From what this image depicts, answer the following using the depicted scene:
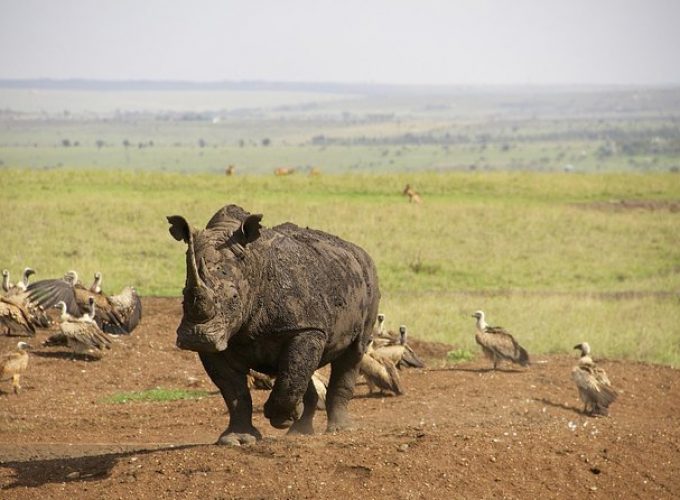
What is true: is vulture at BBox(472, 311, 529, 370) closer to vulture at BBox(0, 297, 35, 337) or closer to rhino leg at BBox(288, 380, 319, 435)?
rhino leg at BBox(288, 380, 319, 435)

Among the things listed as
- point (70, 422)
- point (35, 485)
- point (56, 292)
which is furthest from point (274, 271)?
point (56, 292)

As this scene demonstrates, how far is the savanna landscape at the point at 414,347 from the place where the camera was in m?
11.0

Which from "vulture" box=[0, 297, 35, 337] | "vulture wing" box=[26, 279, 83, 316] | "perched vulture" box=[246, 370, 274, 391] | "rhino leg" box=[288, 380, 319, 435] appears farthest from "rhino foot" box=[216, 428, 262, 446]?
"vulture wing" box=[26, 279, 83, 316]

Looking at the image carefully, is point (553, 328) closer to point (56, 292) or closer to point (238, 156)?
point (56, 292)

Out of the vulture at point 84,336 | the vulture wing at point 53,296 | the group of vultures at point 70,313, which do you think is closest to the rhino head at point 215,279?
the group of vultures at point 70,313

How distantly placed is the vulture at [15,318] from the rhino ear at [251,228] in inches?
397

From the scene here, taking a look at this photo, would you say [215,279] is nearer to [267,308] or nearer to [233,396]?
[267,308]

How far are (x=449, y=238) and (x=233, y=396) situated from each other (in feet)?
93.1

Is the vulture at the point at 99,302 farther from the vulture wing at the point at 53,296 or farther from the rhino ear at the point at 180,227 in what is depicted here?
the rhino ear at the point at 180,227

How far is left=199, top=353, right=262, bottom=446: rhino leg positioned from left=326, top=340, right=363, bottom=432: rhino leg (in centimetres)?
175

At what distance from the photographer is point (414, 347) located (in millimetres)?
21250

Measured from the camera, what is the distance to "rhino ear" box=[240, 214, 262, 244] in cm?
1111

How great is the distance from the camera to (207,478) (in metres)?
10.5

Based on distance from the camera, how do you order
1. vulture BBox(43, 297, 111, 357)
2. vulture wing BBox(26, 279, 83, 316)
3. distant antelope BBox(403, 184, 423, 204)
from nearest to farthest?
vulture BBox(43, 297, 111, 357) < vulture wing BBox(26, 279, 83, 316) < distant antelope BBox(403, 184, 423, 204)
